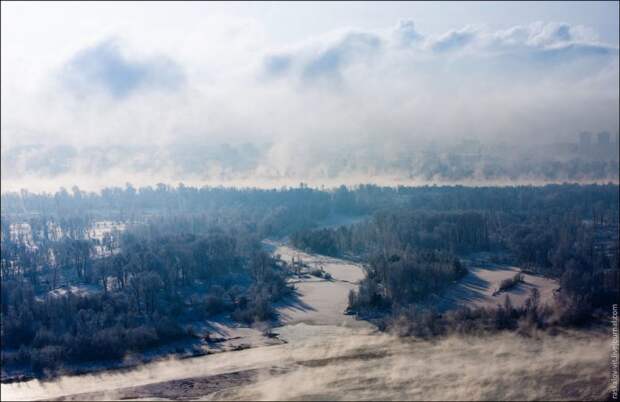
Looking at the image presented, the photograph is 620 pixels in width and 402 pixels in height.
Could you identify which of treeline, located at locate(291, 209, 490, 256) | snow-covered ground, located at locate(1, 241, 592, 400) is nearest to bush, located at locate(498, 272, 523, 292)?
treeline, located at locate(291, 209, 490, 256)

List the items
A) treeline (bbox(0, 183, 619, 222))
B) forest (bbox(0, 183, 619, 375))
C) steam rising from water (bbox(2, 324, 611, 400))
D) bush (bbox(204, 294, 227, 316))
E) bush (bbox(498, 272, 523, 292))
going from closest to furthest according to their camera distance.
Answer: steam rising from water (bbox(2, 324, 611, 400)) < forest (bbox(0, 183, 619, 375)) < bush (bbox(204, 294, 227, 316)) < bush (bbox(498, 272, 523, 292)) < treeline (bbox(0, 183, 619, 222))

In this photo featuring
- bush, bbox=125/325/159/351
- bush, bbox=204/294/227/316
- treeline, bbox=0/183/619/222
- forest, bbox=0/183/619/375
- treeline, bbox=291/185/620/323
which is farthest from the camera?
treeline, bbox=0/183/619/222

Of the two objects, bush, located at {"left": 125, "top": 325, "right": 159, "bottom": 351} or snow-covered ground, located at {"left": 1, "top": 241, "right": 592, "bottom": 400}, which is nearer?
snow-covered ground, located at {"left": 1, "top": 241, "right": 592, "bottom": 400}

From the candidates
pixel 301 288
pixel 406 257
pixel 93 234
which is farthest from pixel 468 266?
pixel 93 234

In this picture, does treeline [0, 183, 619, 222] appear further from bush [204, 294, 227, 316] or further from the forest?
bush [204, 294, 227, 316]

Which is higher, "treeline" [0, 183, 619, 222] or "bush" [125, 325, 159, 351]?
"treeline" [0, 183, 619, 222]

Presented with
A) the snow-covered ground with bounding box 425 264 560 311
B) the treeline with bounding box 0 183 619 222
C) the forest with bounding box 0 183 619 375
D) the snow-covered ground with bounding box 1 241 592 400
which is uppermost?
the treeline with bounding box 0 183 619 222

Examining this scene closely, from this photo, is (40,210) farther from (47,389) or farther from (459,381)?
(459,381)
